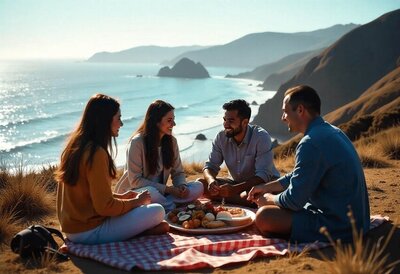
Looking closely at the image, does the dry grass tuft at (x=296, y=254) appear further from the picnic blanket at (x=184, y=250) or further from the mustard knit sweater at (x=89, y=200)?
the mustard knit sweater at (x=89, y=200)

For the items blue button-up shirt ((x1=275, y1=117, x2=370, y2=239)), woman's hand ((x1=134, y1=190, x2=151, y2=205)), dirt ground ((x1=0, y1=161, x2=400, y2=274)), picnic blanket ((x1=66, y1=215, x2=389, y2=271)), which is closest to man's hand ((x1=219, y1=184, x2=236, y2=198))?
picnic blanket ((x1=66, y1=215, x2=389, y2=271))

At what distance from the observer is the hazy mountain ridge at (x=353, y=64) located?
7906 cm

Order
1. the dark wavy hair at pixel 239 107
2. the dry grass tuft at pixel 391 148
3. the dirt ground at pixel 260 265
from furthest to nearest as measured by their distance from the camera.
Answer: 1. the dry grass tuft at pixel 391 148
2. the dark wavy hair at pixel 239 107
3. the dirt ground at pixel 260 265

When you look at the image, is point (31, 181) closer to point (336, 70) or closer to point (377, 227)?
point (377, 227)

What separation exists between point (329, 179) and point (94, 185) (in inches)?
92.5

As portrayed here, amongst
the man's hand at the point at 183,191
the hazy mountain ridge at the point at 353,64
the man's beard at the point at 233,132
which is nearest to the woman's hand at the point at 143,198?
the man's hand at the point at 183,191

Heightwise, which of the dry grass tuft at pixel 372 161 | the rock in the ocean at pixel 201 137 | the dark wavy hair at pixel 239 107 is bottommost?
the rock in the ocean at pixel 201 137

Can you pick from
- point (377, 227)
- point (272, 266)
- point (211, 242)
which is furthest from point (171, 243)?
point (377, 227)

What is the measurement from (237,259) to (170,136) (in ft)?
8.06

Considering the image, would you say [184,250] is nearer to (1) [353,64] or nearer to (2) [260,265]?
(2) [260,265]

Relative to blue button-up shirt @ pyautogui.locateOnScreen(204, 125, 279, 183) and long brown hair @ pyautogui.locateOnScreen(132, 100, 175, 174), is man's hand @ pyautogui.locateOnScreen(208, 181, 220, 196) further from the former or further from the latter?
long brown hair @ pyautogui.locateOnScreen(132, 100, 175, 174)

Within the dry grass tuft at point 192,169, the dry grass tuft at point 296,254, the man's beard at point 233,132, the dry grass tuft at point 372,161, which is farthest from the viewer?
the dry grass tuft at point 192,169

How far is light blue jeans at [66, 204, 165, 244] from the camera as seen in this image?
5.14 metres

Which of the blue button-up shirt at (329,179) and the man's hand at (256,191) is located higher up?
the blue button-up shirt at (329,179)
